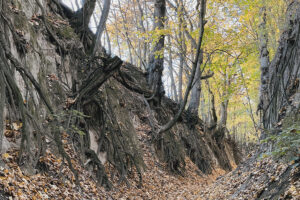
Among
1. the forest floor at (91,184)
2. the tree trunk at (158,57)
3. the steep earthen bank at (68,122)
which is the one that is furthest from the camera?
the tree trunk at (158,57)

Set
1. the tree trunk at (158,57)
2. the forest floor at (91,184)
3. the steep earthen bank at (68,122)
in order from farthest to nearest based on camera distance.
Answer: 1. the tree trunk at (158,57)
2. the steep earthen bank at (68,122)
3. the forest floor at (91,184)

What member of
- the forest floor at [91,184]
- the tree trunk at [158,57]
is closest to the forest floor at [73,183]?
the forest floor at [91,184]

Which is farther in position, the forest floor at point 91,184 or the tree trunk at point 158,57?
the tree trunk at point 158,57

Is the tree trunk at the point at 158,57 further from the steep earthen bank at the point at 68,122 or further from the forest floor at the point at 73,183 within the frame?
the forest floor at the point at 73,183

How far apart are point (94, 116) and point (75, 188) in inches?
114

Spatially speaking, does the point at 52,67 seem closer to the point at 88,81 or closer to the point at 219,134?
the point at 88,81

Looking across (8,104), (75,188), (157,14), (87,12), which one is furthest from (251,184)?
(157,14)

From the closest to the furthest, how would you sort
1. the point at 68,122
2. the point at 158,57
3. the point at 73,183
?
1. the point at 73,183
2. the point at 68,122
3. the point at 158,57

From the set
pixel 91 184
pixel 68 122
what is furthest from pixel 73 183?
pixel 68 122

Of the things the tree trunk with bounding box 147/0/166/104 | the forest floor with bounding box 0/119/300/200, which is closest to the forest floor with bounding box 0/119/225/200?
the forest floor with bounding box 0/119/300/200

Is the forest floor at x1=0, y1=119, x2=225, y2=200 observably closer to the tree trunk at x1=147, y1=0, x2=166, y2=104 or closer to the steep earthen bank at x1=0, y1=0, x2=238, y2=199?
the steep earthen bank at x1=0, y1=0, x2=238, y2=199

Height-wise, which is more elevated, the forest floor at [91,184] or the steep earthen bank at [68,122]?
the steep earthen bank at [68,122]

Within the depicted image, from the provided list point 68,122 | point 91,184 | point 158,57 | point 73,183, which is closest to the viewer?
point 73,183

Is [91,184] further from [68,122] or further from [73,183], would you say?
[68,122]
